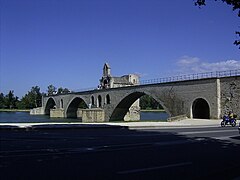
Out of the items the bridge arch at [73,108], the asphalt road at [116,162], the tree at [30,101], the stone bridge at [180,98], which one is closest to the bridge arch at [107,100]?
the stone bridge at [180,98]

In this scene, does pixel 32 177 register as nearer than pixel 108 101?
Yes

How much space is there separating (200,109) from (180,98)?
325 centimetres

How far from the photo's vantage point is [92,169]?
784cm

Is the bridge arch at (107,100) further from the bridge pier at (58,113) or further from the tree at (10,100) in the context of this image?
the tree at (10,100)

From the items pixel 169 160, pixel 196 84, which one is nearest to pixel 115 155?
pixel 169 160

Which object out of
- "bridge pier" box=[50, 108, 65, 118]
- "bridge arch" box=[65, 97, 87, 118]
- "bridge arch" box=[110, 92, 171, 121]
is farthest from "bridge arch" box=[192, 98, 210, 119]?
"bridge pier" box=[50, 108, 65, 118]

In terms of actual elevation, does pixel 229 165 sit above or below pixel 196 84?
below

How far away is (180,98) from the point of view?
5012 centimetres

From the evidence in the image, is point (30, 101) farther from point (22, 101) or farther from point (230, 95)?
point (230, 95)

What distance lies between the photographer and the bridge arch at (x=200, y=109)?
48.1m

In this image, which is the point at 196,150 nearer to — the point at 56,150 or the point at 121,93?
the point at 56,150

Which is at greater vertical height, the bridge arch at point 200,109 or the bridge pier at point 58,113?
the bridge arch at point 200,109

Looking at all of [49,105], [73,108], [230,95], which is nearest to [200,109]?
[230,95]

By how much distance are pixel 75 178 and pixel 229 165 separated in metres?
4.45
